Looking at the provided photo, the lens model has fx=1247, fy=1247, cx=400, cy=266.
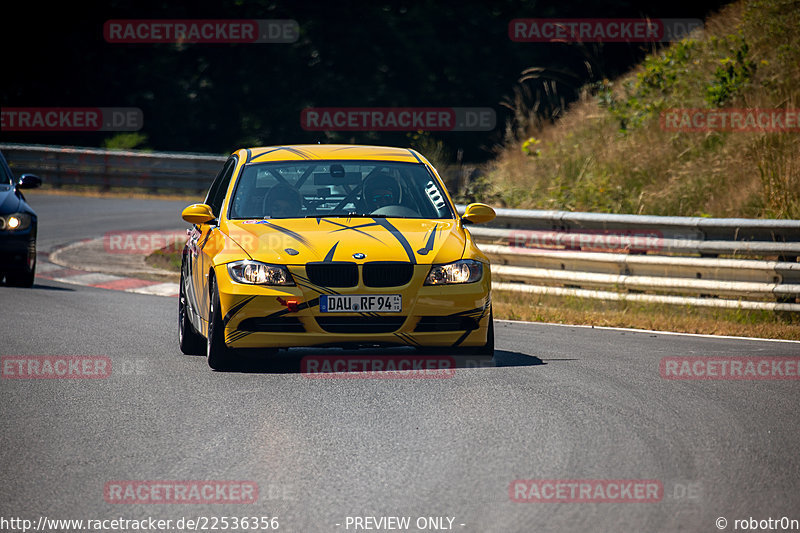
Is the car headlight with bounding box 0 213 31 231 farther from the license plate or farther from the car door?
the license plate

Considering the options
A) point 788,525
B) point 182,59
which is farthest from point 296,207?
point 182,59

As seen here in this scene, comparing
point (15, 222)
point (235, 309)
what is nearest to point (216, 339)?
point (235, 309)

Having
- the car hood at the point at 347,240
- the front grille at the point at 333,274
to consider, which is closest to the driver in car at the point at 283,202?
the car hood at the point at 347,240

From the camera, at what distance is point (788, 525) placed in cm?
507

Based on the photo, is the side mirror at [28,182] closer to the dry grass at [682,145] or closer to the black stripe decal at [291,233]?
the dry grass at [682,145]

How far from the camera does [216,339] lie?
8750 mm

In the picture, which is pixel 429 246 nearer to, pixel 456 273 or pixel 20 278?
pixel 456 273

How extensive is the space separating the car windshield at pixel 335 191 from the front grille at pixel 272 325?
1.14 meters

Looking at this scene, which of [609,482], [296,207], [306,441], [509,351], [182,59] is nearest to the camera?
[609,482]

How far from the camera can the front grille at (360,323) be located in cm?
855

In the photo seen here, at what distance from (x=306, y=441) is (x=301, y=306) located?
201 centimetres

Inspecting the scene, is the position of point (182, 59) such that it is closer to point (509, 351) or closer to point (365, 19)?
point (365, 19)

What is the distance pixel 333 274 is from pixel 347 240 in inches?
13.4

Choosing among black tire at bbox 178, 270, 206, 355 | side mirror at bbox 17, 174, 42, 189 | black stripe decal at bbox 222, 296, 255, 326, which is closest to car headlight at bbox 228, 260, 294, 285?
black stripe decal at bbox 222, 296, 255, 326
